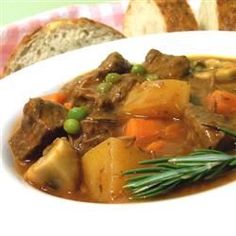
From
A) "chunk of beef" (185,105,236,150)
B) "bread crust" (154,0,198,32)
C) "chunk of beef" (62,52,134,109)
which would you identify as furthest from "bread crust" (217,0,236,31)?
"chunk of beef" (185,105,236,150)

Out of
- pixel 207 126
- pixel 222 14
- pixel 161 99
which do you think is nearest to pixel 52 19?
pixel 222 14

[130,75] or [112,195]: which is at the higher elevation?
[130,75]

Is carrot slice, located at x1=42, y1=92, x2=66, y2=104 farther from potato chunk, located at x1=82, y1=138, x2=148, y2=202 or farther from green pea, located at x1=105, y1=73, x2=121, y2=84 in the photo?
potato chunk, located at x1=82, y1=138, x2=148, y2=202

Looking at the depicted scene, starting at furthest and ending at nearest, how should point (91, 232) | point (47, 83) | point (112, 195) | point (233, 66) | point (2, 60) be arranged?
1. point (2, 60)
2. point (47, 83)
3. point (233, 66)
4. point (112, 195)
5. point (91, 232)

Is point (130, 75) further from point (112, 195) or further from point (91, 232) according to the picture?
point (91, 232)

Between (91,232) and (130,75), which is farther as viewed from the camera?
(130,75)

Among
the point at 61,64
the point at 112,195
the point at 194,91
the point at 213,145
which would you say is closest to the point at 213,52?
the point at 194,91
